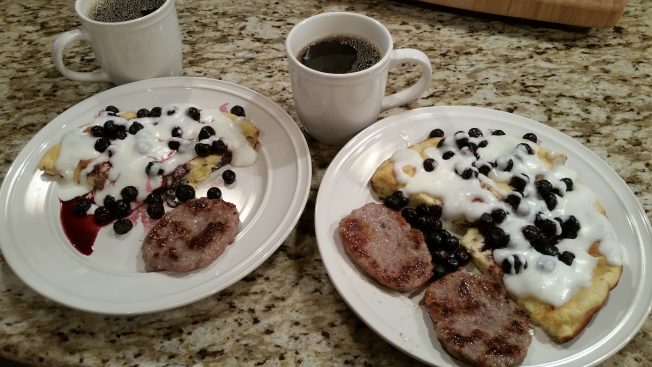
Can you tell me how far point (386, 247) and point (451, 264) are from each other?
0.17 meters

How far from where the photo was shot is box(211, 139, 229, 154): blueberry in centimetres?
145

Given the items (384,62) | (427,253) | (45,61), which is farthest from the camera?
(45,61)

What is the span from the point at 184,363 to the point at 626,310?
103cm

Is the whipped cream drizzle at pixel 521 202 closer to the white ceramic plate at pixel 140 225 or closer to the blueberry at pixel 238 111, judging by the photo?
the white ceramic plate at pixel 140 225

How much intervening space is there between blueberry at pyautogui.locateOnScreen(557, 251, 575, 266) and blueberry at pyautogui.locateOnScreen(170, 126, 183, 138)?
3.67ft

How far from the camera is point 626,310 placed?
1114 mm

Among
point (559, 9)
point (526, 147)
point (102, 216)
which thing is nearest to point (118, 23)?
point (102, 216)

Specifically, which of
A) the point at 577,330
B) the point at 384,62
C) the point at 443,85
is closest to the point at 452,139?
the point at 384,62

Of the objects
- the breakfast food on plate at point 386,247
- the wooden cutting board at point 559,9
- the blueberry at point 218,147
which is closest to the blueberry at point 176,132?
the blueberry at point 218,147

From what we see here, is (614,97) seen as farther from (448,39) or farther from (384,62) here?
(384,62)

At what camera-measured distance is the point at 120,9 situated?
63.9 inches

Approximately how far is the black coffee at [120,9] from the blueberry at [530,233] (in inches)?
53.7

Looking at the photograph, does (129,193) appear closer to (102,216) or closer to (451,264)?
(102,216)

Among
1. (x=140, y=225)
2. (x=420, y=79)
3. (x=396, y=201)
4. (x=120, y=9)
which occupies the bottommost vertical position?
(x=140, y=225)
